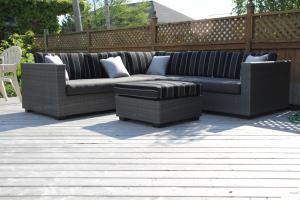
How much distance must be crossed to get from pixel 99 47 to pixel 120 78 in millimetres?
3657

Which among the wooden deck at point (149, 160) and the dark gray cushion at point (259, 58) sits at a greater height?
the dark gray cushion at point (259, 58)

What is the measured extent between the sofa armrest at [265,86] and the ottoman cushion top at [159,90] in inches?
21.9

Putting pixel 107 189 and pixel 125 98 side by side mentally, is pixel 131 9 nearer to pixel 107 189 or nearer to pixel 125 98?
pixel 125 98

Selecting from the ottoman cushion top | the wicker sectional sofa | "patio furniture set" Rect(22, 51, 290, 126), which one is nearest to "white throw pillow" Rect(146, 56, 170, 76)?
"patio furniture set" Rect(22, 51, 290, 126)

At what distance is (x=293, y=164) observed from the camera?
2.50 metres

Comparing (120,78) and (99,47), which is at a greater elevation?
(99,47)

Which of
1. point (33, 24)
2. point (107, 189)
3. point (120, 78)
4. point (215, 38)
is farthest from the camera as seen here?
point (33, 24)

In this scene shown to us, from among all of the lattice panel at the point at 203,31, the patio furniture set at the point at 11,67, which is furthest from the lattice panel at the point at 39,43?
the lattice panel at the point at 203,31

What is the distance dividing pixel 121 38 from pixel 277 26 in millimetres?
3708

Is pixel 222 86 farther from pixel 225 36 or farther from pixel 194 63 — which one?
pixel 225 36

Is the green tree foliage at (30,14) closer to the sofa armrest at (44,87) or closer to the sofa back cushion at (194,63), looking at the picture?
the sofa armrest at (44,87)

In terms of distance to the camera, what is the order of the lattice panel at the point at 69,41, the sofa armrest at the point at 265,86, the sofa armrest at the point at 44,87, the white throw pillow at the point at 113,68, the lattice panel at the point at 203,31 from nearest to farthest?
the sofa armrest at the point at 265,86
the sofa armrest at the point at 44,87
the white throw pillow at the point at 113,68
the lattice panel at the point at 203,31
the lattice panel at the point at 69,41

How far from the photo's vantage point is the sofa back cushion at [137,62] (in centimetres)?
573

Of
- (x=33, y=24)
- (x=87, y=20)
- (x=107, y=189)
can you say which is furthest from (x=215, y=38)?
(x=87, y=20)
